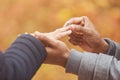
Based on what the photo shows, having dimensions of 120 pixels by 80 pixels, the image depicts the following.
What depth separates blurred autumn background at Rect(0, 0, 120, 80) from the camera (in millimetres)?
1206

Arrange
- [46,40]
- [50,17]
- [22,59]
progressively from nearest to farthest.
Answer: [22,59]
[46,40]
[50,17]

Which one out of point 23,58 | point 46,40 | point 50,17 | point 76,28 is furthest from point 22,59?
point 50,17

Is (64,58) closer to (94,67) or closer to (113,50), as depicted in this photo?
(94,67)

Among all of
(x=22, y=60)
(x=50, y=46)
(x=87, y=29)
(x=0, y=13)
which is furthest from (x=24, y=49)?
(x=0, y=13)

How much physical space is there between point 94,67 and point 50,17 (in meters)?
0.53

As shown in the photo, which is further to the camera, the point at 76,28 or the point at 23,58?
the point at 76,28

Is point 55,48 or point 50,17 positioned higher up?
point 50,17

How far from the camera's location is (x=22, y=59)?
0.58 m

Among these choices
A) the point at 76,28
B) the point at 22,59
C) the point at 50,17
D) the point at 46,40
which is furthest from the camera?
the point at 50,17

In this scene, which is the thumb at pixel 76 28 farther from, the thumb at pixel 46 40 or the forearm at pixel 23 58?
the forearm at pixel 23 58

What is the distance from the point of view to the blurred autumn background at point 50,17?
3.96 feet

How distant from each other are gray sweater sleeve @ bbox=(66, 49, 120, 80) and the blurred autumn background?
1.25 ft

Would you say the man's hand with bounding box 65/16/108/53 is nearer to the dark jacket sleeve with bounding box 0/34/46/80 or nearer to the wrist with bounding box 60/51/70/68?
the wrist with bounding box 60/51/70/68

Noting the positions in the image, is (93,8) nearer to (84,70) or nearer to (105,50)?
(105,50)
